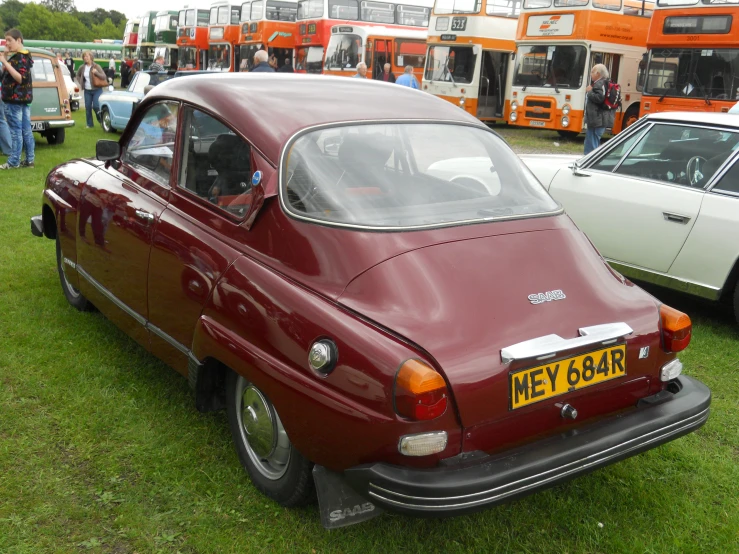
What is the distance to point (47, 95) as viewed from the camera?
13602 millimetres

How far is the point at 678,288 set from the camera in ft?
18.2

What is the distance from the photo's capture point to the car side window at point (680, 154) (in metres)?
5.62

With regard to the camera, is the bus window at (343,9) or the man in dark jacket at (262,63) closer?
the man in dark jacket at (262,63)

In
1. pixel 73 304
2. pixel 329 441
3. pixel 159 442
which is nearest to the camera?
pixel 329 441

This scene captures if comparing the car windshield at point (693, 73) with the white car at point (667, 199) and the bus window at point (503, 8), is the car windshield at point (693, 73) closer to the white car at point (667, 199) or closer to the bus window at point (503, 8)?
the bus window at point (503, 8)

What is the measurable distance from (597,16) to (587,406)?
16297 millimetres

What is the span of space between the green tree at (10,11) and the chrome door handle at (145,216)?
13676 cm

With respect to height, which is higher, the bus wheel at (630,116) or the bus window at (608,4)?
the bus window at (608,4)

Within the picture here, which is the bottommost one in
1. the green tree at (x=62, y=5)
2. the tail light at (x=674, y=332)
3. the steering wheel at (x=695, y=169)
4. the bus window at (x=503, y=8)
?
the tail light at (x=674, y=332)

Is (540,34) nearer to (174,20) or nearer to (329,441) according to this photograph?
(329,441)

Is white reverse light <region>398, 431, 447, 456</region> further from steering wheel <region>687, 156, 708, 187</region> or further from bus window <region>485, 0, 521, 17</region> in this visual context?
bus window <region>485, 0, 521, 17</region>

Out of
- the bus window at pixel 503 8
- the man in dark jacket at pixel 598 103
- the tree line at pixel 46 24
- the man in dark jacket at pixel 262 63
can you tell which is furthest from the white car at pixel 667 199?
the tree line at pixel 46 24

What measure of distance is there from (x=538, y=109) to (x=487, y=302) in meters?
16.6

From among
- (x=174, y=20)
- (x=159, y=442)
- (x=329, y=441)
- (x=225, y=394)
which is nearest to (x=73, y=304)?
(x=159, y=442)
